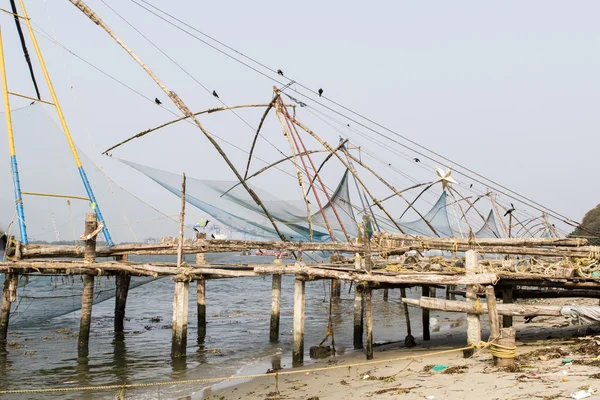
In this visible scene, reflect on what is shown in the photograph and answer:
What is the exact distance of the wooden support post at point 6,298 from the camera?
1284 cm

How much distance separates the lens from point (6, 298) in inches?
508

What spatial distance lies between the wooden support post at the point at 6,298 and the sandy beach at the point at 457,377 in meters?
5.95

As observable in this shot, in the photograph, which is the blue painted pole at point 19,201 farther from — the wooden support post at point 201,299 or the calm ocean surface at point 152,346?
the wooden support post at point 201,299

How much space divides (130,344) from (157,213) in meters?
3.28

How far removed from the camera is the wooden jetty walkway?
9.16 meters

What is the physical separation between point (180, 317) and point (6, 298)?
4.19 m

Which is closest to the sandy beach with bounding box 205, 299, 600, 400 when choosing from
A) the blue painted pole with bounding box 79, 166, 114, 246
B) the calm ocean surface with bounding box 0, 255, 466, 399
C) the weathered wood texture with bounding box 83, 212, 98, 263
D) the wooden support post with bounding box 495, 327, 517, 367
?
the wooden support post with bounding box 495, 327, 517, 367

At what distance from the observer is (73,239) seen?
45.1 feet

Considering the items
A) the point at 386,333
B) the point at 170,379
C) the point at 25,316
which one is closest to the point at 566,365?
the point at 170,379

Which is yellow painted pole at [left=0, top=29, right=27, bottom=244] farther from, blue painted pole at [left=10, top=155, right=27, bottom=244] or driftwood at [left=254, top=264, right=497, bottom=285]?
driftwood at [left=254, top=264, right=497, bottom=285]

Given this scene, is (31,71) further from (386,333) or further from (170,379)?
(386,333)

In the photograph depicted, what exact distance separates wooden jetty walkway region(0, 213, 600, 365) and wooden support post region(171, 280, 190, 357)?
2cm

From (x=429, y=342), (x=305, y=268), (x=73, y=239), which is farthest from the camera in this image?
(x=73, y=239)

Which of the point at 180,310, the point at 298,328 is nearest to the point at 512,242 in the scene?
the point at 298,328
